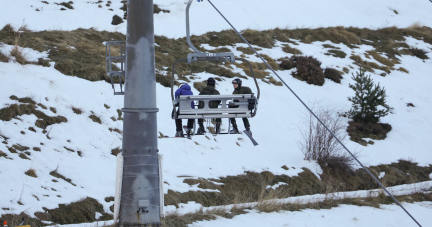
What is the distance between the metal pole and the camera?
316 inches

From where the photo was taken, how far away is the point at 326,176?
58.0 feet

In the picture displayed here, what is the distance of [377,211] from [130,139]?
33.1 ft

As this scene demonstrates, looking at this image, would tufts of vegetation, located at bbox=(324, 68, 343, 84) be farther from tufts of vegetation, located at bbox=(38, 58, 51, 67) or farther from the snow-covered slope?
tufts of vegetation, located at bbox=(38, 58, 51, 67)

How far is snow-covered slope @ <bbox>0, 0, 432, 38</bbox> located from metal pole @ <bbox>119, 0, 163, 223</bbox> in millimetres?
15763

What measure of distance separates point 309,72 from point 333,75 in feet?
4.83

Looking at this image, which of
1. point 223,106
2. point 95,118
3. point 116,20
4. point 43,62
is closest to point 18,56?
point 43,62

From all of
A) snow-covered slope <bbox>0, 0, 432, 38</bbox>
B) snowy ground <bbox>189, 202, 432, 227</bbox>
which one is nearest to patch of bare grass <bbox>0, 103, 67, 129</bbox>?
snowy ground <bbox>189, 202, 432, 227</bbox>

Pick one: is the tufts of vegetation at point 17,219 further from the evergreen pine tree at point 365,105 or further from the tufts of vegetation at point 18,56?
the evergreen pine tree at point 365,105

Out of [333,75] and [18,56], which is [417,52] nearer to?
[333,75]

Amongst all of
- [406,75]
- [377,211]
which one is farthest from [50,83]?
[406,75]

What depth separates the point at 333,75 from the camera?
1035 inches

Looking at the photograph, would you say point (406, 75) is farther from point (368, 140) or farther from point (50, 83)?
point (50, 83)

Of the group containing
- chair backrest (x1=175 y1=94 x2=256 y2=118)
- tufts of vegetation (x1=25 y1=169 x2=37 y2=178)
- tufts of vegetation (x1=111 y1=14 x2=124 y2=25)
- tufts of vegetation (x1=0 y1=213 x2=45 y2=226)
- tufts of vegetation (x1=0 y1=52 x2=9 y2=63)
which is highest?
tufts of vegetation (x1=111 y1=14 x2=124 y2=25)

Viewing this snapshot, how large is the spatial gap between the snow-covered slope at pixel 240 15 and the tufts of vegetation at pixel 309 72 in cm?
689
